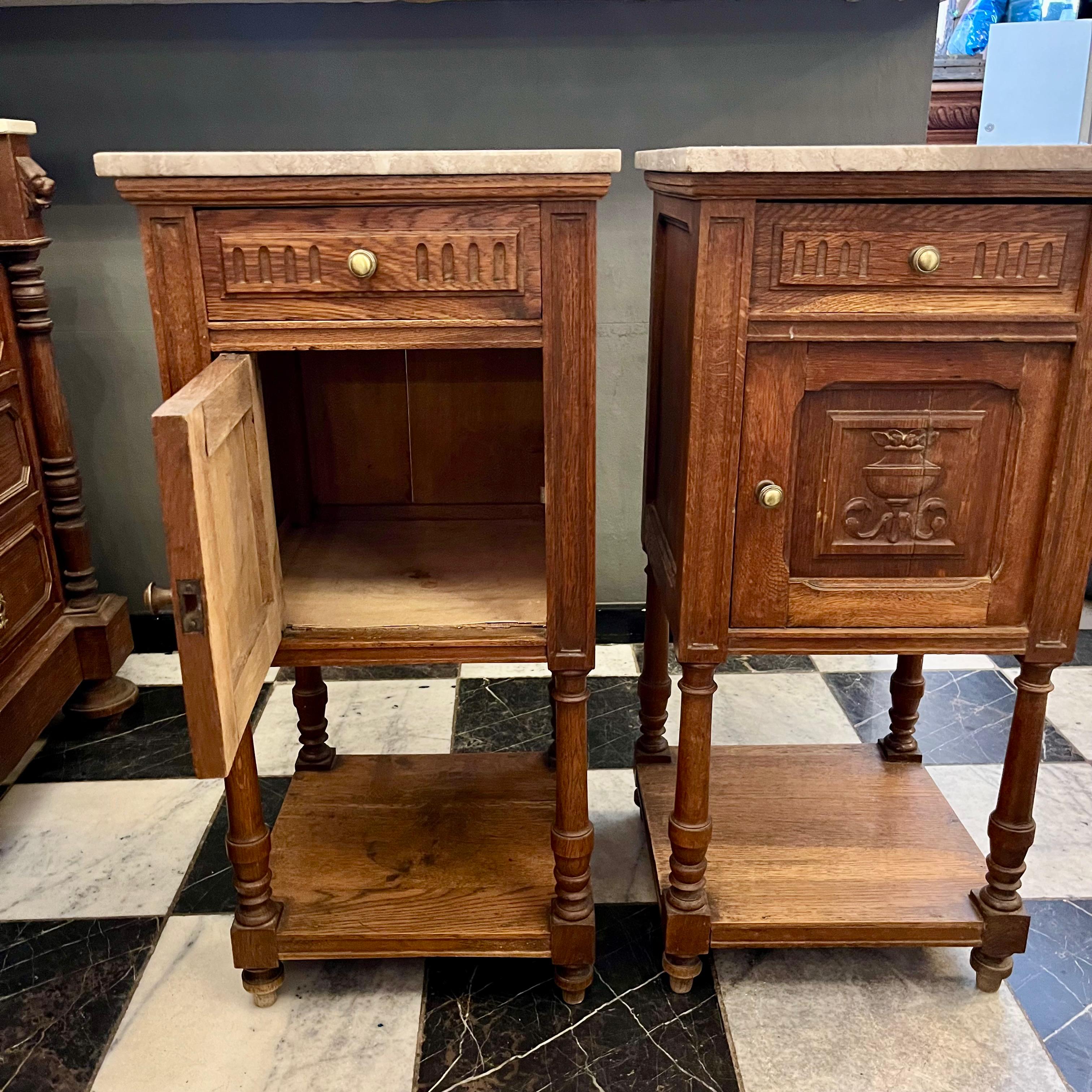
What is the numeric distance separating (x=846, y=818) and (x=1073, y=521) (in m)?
0.58

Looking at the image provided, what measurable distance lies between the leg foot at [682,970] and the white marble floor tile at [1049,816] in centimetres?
52

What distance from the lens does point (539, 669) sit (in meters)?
2.17

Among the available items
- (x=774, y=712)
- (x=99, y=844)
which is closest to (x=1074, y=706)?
(x=774, y=712)

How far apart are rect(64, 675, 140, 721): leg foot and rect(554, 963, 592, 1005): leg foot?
3.56ft

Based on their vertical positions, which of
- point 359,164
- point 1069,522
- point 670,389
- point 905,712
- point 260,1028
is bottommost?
point 260,1028

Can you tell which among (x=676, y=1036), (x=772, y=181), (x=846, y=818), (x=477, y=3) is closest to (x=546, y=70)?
(x=477, y=3)

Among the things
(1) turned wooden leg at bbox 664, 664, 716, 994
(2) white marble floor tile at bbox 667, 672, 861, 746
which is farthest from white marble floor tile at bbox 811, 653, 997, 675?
(1) turned wooden leg at bbox 664, 664, 716, 994

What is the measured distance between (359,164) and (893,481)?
0.66 meters

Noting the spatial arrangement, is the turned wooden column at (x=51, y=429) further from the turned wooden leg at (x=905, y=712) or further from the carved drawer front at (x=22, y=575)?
the turned wooden leg at (x=905, y=712)

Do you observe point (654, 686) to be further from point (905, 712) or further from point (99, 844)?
point (99, 844)

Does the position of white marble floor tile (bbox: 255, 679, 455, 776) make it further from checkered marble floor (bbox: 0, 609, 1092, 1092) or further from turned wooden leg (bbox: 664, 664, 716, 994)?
turned wooden leg (bbox: 664, 664, 716, 994)

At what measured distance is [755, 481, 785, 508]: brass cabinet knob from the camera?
3.62 ft

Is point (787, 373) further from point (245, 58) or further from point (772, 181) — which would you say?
point (245, 58)

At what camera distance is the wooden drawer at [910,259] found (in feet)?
3.39
